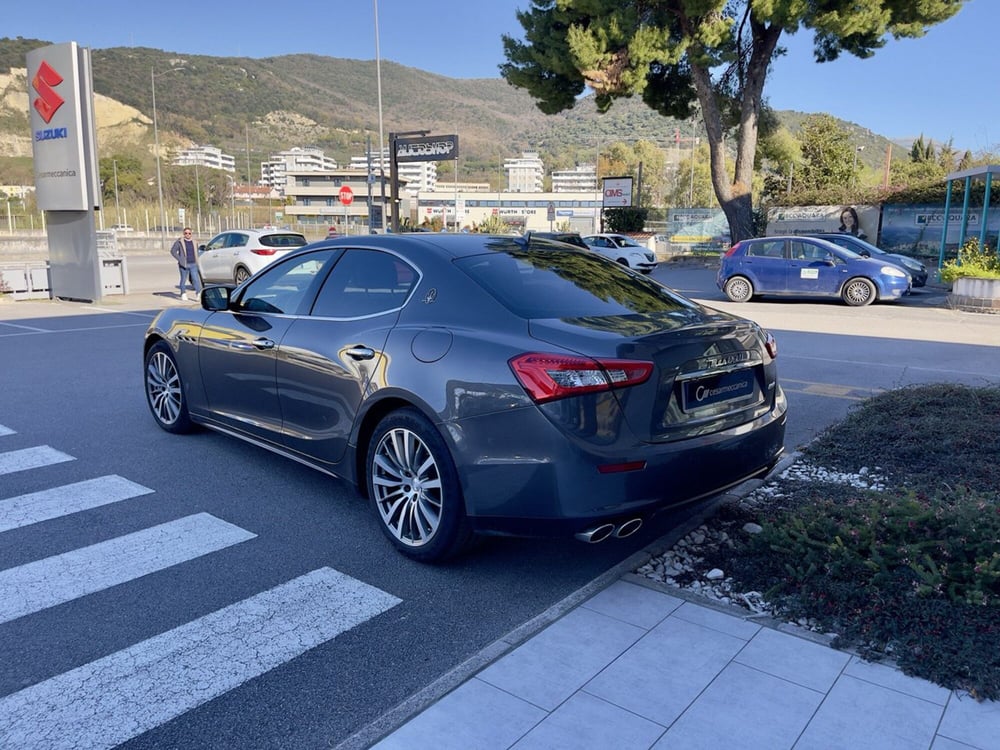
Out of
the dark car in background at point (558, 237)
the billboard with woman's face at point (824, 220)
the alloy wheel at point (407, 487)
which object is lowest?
the alloy wheel at point (407, 487)

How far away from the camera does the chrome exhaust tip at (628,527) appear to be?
134 inches

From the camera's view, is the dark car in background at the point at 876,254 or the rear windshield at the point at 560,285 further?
the dark car in background at the point at 876,254

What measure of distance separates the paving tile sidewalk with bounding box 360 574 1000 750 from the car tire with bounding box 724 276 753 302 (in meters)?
15.9

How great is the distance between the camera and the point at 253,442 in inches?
203

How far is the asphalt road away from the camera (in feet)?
9.17

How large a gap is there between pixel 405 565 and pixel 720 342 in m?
1.90

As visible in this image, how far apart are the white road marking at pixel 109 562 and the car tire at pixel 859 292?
629 inches

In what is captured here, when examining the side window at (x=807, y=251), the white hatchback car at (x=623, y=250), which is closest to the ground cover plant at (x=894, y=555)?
the side window at (x=807, y=251)

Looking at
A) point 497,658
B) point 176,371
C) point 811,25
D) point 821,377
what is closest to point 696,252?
point 811,25

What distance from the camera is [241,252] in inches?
816

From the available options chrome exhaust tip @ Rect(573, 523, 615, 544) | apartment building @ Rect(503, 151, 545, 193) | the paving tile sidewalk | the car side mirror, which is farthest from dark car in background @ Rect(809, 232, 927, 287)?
apartment building @ Rect(503, 151, 545, 193)

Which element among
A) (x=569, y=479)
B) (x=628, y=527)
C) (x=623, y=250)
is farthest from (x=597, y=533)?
(x=623, y=250)

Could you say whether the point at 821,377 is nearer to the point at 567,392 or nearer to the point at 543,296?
the point at 543,296

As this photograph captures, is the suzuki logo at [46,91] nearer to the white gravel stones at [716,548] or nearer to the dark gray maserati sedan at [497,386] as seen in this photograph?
the dark gray maserati sedan at [497,386]
